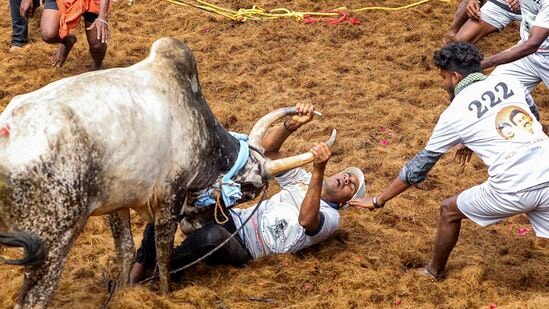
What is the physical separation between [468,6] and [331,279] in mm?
4175

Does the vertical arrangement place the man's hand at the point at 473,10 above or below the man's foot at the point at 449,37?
above

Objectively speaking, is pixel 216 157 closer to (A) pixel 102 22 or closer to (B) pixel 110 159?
(B) pixel 110 159

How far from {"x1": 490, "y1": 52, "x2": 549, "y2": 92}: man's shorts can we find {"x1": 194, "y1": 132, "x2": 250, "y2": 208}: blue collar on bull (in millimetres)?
3006

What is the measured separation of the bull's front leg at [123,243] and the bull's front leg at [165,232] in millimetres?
211

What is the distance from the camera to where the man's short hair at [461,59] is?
211 inches

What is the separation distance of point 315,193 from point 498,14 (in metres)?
4.03

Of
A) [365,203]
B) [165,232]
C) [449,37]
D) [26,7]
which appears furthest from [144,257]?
[449,37]

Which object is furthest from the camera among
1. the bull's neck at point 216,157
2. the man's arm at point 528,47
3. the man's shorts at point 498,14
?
the man's shorts at point 498,14

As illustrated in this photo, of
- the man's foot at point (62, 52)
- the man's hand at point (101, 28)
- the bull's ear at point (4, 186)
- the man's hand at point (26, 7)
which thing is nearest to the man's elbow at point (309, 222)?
the bull's ear at point (4, 186)

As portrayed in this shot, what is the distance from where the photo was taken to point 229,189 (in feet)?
16.5

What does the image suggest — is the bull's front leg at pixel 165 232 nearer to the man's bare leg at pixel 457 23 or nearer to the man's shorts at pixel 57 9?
the man's shorts at pixel 57 9

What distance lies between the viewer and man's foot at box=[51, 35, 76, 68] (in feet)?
29.3

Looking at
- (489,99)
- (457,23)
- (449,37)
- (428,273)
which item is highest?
(489,99)

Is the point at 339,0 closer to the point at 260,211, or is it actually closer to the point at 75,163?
the point at 260,211
